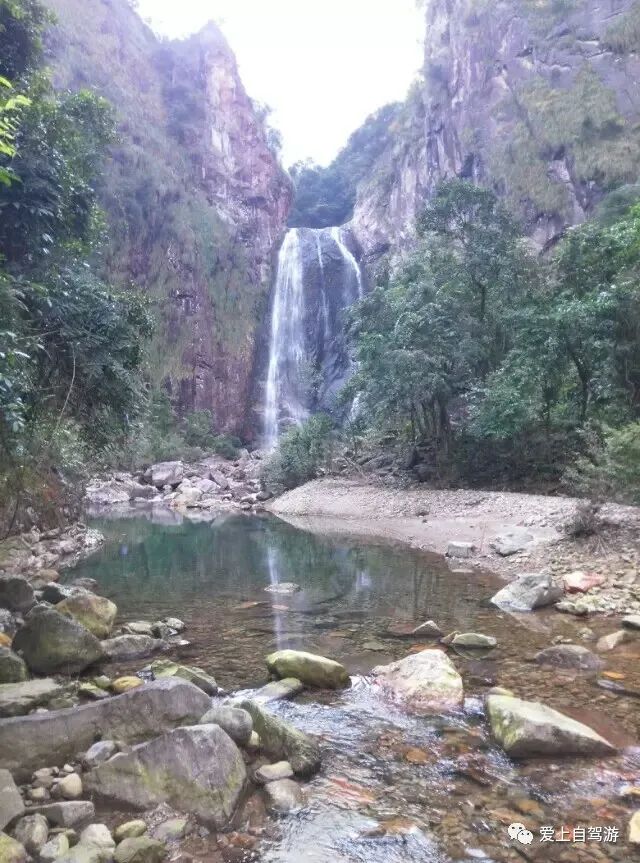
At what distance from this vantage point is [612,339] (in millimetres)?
14203

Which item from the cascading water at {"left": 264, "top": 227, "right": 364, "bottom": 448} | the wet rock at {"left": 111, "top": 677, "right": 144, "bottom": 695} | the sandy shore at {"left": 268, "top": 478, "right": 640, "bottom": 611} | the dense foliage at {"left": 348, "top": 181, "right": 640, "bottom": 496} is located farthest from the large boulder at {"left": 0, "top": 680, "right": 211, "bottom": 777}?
the cascading water at {"left": 264, "top": 227, "right": 364, "bottom": 448}

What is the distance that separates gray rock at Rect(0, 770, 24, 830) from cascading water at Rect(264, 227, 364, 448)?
37.9m

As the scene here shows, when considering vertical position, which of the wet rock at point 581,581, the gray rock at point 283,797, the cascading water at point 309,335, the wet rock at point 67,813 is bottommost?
the wet rock at point 581,581

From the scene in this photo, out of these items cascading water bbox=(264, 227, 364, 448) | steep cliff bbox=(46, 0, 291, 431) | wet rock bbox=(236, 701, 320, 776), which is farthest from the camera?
cascading water bbox=(264, 227, 364, 448)

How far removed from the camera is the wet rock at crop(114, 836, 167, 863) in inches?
109

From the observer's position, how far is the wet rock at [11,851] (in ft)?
8.66

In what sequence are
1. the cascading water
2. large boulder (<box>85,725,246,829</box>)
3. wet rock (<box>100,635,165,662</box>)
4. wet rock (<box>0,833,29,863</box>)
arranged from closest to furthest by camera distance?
wet rock (<box>0,833,29,863</box>) → large boulder (<box>85,725,246,829</box>) → wet rock (<box>100,635,165,662</box>) → the cascading water

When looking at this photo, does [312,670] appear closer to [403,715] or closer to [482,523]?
[403,715]

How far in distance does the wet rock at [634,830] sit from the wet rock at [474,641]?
303 cm

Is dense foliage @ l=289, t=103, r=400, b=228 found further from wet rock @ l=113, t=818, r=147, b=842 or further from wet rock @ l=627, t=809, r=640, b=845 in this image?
wet rock @ l=113, t=818, r=147, b=842

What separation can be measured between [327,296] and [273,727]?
41.2m

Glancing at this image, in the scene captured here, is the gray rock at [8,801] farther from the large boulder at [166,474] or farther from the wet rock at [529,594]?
the large boulder at [166,474]

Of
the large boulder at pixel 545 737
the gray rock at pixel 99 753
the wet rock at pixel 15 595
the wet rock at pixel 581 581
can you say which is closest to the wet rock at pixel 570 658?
the large boulder at pixel 545 737

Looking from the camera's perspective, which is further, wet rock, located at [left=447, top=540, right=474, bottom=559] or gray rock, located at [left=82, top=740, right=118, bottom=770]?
wet rock, located at [left=447, top=540, right=474, bottom=559]
